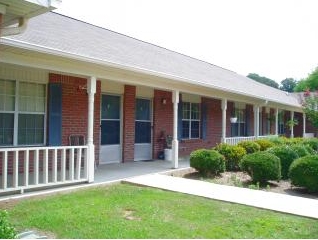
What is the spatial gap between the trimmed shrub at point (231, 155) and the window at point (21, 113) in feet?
18.8

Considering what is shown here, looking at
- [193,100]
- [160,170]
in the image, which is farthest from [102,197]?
[193,100]

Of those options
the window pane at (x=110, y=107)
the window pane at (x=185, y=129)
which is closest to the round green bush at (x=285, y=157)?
the window pane at (x=185, y=129)

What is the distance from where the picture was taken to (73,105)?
34.8 ft

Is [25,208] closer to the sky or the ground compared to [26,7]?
closer to the ground

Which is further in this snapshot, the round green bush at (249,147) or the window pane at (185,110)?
the window pane at (185,110)

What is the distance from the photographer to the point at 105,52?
32.9ft

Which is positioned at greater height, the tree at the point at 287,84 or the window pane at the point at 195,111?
the tree at the point at 287,84

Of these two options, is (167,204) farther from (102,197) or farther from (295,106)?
(295,106)

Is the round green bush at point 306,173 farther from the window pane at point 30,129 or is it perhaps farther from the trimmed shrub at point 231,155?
the window pane at point 30,129

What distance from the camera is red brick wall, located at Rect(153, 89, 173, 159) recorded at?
13.7m

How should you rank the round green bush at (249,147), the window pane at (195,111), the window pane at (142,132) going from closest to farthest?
the window pane at (142,132) < the round green bush at (249,147) < the window pane at (195,111)

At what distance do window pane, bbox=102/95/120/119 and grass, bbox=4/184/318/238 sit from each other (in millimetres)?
4405

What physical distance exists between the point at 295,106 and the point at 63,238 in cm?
2061

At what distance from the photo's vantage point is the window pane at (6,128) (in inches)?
348
